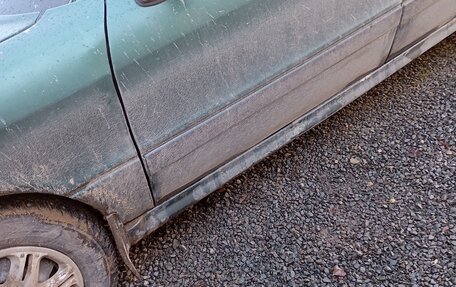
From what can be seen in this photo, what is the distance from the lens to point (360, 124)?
2.94 meters

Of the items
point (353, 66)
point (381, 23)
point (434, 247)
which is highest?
point (381, 23)

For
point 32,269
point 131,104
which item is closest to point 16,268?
point 32,269

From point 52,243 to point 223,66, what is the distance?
93cm

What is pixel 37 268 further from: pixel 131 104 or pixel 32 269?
pixel 131 104

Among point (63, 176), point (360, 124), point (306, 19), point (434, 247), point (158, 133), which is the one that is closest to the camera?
point (63, 176)

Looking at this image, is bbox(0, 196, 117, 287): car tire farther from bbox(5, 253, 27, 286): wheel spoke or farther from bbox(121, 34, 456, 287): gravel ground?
bbox(121, 34, 456, 287): gravel ground

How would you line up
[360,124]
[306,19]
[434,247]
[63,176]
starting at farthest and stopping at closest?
[360,124]
[434,247]
[306,19]
[63,176]

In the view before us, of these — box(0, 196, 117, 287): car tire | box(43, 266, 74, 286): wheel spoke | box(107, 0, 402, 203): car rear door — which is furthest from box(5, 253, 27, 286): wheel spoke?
box(107, 0, 402, 203): car rear door

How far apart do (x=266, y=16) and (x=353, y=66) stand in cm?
74

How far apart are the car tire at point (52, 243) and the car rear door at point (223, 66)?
0.32 meters

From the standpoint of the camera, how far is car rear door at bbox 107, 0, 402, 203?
69.0 inches

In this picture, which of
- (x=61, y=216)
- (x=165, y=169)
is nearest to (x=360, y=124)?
(x=165, y=169)

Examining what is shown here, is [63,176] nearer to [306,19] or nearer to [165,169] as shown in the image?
[165,169]

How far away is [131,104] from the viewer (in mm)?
1777
